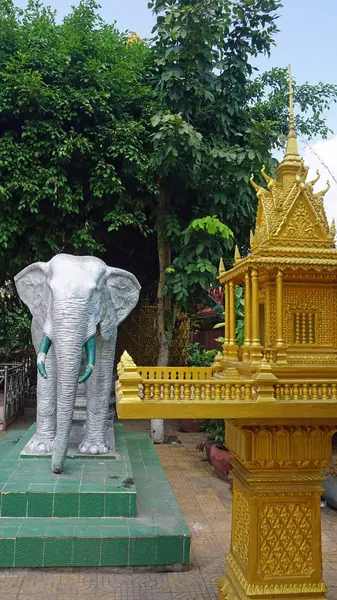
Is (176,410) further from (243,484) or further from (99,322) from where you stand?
(99,322)

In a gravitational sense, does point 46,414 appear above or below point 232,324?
below

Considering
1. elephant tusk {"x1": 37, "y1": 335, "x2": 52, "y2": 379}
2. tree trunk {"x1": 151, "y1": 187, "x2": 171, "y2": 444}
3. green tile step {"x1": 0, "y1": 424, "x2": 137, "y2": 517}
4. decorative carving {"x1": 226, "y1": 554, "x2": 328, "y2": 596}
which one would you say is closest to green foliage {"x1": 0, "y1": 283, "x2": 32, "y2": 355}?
tree trunk {"x1": 151, "y1": 187, "x2": 171, "y2": 444}

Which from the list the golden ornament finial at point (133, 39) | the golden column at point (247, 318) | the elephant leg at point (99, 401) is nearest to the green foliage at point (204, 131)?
the golden ornament finial at point (133, 39)

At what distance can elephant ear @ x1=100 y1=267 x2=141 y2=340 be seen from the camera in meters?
7.74

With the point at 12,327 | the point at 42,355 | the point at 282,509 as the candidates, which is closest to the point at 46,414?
the point at 42,355

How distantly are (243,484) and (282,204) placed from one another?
8.09 ft

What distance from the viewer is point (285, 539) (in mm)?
4371

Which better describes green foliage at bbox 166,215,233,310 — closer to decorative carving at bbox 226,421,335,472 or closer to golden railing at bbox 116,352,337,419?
decorative carving at bbox 226,421,335,472

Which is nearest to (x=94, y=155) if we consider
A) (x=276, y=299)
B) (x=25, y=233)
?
(x=25, y=233)

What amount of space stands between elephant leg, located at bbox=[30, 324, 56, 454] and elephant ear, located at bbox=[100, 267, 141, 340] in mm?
1019

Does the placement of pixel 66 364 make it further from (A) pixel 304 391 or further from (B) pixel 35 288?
(A) pixel 304 391

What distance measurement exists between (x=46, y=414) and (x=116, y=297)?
205 cm

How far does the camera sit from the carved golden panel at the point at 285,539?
434 cm

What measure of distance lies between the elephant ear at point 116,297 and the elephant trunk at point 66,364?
4.09ft
